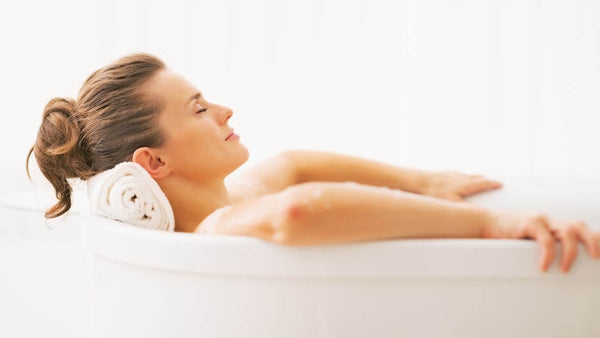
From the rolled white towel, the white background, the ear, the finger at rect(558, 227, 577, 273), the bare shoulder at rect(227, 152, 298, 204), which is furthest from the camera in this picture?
the white background

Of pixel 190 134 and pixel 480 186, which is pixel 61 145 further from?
pixel 480 186

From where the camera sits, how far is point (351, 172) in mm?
1601

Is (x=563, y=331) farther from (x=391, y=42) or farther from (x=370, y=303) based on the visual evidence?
(x=391, y=42)

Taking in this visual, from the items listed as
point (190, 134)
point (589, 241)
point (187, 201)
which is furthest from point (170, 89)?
point (589, 241)

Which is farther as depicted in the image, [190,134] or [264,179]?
[264,179]

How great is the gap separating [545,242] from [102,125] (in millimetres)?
802

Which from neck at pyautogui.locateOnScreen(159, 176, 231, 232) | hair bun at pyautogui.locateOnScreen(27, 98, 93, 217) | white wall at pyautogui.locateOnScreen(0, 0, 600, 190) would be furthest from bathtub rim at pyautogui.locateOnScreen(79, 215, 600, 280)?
white wall at pyautogui.locateOnScreen(0, 0, 600, 190)

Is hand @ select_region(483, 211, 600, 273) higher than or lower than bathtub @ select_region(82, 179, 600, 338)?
higher

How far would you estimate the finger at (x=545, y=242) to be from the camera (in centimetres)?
96

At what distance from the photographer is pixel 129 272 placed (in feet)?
3.63

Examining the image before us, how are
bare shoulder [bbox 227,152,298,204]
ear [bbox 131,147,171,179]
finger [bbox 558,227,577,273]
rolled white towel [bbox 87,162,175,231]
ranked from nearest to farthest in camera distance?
finger [bbox 558,227,577,273] → rolled white towel [bbox 87,162,175,231] → ear [bbox 131,147,171,179] → bare shoulder [bbox 227,152,298,204]

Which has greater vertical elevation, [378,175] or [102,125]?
[102,125]

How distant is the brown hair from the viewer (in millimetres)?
1302

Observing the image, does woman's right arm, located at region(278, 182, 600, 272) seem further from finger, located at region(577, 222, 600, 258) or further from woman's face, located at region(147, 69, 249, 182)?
woman's face, located at region(147, 69, 249, 182)
